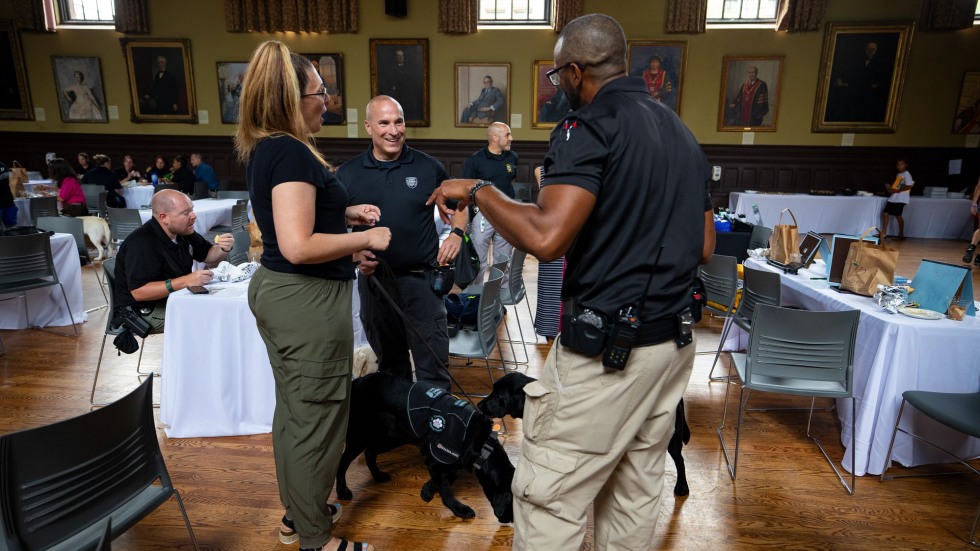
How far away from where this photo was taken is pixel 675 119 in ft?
4.67

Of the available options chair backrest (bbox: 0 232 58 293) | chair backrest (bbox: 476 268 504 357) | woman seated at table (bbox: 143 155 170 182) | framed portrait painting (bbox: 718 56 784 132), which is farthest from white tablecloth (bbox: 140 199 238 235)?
framed portrait painting (bbox: 718 56 784 132)

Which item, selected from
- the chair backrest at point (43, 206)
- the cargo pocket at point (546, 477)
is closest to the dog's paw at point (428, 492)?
the cargo pocket at point (546, 477)

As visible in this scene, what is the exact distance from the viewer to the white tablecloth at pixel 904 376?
268cm

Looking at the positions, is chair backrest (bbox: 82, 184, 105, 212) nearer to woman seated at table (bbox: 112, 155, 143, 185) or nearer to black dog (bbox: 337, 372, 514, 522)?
woman seated at table (bbox: 112, 155, 143, 185)

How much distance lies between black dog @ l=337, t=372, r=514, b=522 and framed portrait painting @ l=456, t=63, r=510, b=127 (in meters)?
9.12

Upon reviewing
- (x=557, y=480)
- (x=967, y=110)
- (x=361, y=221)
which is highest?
(x=967, y=110)

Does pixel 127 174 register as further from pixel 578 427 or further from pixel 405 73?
pixel 578 427

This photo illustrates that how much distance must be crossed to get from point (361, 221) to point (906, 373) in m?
2.74

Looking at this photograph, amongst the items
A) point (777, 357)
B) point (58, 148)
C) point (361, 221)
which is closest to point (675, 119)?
point (361, 221)

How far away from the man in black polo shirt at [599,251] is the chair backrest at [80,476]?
122 cm

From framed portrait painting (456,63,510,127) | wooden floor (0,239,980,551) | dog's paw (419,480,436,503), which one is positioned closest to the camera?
wooden floor (0,239,980,551)

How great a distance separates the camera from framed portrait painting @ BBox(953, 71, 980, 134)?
10102mm

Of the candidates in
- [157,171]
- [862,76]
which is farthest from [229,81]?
[862,76]

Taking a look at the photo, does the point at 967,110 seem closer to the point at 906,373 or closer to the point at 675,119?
the point at 906,373
